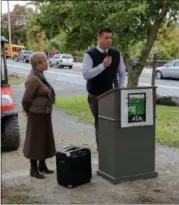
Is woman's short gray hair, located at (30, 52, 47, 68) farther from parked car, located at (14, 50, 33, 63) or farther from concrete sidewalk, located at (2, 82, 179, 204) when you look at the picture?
parked car, located at (14, 50, 33, 63)

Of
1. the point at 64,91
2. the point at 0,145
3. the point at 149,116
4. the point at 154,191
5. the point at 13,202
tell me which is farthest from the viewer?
the point at 64,91

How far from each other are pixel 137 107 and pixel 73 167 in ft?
3.67

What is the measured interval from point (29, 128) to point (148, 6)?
27.3ft

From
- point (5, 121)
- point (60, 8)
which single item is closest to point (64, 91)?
point (60, 8)

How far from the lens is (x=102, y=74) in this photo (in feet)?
21.0

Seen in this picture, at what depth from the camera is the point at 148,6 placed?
1340 cm

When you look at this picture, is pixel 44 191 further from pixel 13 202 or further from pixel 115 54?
pixel 115 54

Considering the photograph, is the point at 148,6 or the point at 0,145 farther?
the point at 148,6

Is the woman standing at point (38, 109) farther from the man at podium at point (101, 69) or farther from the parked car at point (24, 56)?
the parked car at point (24, 56)

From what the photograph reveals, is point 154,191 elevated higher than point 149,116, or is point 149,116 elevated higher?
point 149,116

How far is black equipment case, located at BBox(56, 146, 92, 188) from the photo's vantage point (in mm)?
5731

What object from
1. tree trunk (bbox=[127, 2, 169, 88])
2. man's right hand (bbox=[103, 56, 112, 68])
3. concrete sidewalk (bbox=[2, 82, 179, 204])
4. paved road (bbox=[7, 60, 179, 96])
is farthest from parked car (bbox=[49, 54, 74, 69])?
man's right hand (bbox=[103, 56, 112, 68])

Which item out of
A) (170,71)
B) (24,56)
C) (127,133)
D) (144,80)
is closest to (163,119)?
(127,133)

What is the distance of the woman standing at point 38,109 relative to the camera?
19.6 feet
